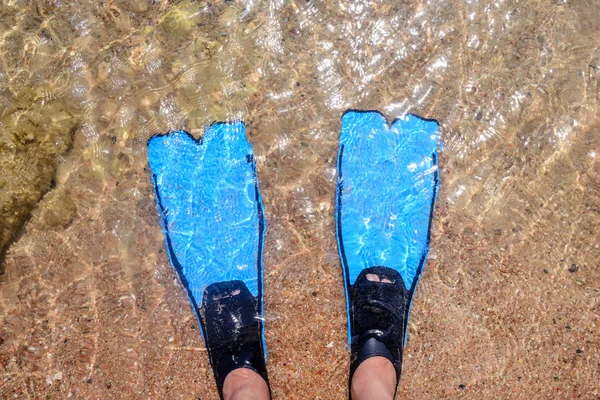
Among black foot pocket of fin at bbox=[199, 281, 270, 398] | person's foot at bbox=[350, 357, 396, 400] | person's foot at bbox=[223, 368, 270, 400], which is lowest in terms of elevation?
person's foot at bbox=[350, 357, 396, 400]

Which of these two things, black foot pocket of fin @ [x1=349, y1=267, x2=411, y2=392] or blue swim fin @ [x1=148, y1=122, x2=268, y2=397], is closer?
black foot pocket of fin @ [x1=349, y1=267, x2=411, y2=392]

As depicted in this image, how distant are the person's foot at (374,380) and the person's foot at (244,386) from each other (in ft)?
1.63

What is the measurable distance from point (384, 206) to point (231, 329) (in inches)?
45.5

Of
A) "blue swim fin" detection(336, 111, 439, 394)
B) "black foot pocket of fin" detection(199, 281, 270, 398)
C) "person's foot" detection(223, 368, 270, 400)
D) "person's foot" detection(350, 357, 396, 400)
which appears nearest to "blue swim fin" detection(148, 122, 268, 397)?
"black foot pocket of fin" detection(199, 281, 270, 398)

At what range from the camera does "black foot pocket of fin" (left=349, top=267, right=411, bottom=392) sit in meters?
2.46

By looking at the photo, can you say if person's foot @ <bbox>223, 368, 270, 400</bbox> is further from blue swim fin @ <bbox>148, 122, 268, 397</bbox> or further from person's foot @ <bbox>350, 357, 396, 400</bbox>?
person's foot @ <bbox>350, 357, 396, 400</bbox>

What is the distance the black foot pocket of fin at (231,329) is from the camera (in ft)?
8.18

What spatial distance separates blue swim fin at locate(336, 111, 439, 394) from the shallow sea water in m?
0.07

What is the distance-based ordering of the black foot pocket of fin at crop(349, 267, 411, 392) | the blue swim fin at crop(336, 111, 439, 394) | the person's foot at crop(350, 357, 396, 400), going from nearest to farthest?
the person's foot at crop(350, 357, 396, 400) → the black foot pocket of fin at crop(349, 267, 411, 392) → the blue swim fin at crop(336, 111, 439, 394)

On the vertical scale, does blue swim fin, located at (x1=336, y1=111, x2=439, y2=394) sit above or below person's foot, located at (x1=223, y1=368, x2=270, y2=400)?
above

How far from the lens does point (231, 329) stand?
2564mm

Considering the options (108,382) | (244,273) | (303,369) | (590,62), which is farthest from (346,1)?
(108,382)

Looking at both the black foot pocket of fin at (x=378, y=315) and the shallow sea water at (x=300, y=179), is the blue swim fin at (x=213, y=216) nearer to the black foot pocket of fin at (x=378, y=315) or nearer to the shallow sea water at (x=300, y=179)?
the shallow sea water at (x=300, y=179)

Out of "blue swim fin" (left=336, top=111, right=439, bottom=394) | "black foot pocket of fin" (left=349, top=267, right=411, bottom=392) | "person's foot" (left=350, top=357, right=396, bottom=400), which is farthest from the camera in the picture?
"blue swim fin" (left=336, top=111, right=439, bottom=394)
